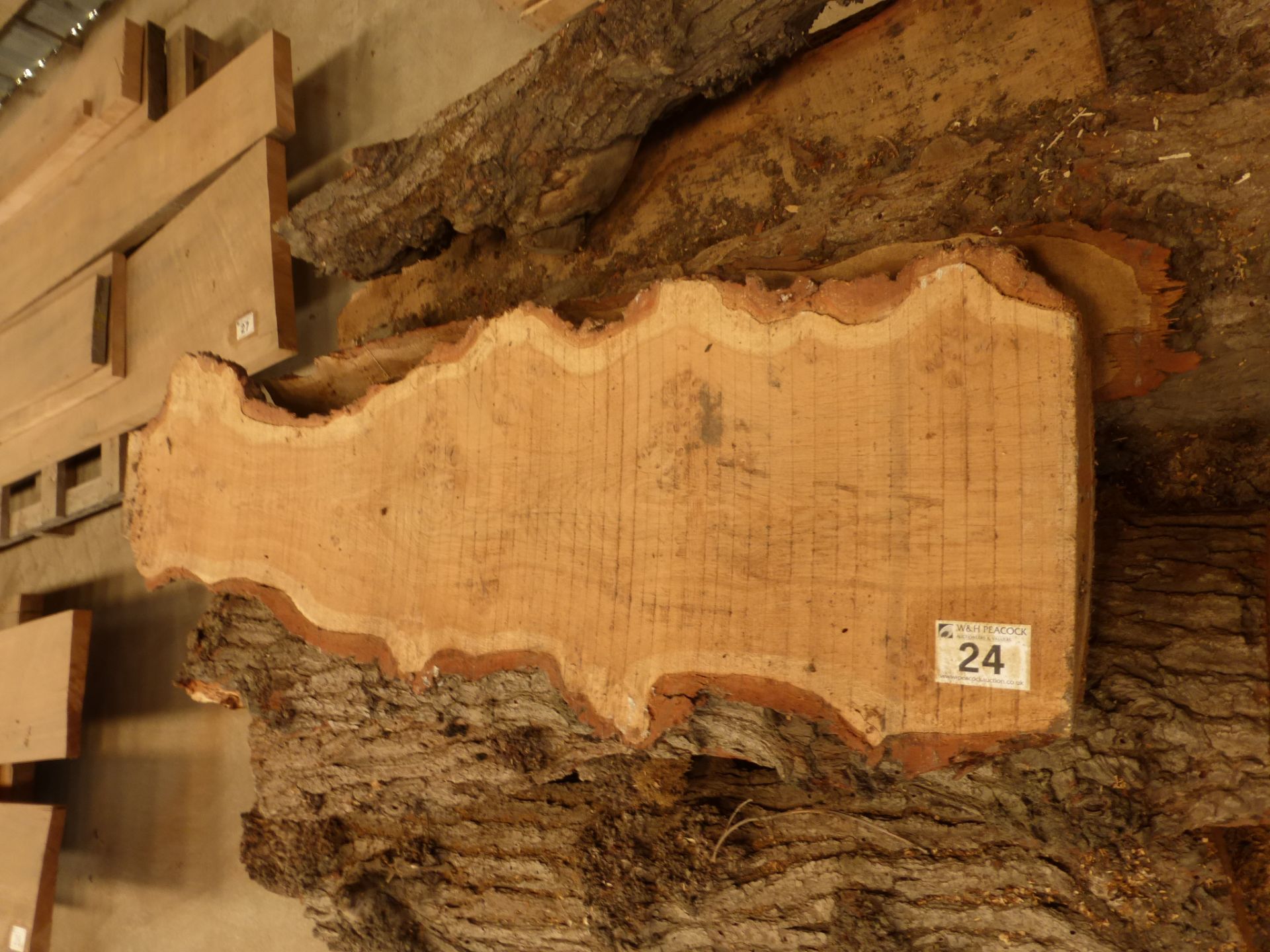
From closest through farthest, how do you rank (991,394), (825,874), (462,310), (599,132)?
1. (991,394)
2. (825,874)
3. (599,132)
4. (462,310)

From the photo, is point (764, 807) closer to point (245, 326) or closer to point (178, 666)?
point (245, 326)

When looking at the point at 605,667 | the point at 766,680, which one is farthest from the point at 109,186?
the point at 766,680

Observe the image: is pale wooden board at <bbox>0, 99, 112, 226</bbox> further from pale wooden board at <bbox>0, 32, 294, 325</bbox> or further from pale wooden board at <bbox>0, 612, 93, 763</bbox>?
pale wooden board at <bbox>0, 612, 93, 763</bbox>

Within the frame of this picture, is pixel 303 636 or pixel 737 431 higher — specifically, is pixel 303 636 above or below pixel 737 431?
below

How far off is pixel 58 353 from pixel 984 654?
10.6 ft

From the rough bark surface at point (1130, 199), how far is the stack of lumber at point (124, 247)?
1.37 metres

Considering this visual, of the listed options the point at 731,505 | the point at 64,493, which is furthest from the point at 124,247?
the point at 731,505

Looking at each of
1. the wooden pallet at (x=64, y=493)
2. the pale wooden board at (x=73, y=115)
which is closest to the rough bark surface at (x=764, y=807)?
the wooden pallet at (x=64, y=493)

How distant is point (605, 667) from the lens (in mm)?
1361

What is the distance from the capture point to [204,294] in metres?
2.66

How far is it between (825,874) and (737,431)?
0.86m

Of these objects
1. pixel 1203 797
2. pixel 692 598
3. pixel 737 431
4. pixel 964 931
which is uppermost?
pixel 737 431

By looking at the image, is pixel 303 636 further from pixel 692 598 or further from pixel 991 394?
pixel 991 394

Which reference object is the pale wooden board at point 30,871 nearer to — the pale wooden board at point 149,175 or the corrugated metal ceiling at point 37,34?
the pale wooden board at point 149,175
